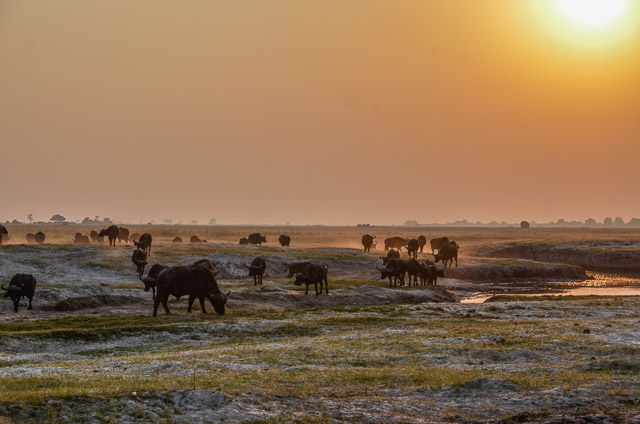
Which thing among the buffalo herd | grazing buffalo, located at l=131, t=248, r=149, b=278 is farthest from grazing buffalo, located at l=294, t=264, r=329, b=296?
grazing buffalo, located at l=131, t=248, r=149, b=278

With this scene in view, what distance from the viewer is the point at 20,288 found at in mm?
35219

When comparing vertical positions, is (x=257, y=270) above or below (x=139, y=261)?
below

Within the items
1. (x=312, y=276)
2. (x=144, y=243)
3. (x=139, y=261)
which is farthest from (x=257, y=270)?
(x=144, y=243)

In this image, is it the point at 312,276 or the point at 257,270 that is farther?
the point at 257,270

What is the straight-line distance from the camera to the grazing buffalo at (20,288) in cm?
3491

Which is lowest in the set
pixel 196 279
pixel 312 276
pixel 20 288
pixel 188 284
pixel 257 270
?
pixel 20 288

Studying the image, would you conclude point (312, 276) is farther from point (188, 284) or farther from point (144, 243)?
point (144, 243)

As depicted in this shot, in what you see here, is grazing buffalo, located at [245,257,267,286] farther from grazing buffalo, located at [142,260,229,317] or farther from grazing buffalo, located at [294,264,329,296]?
grazing buffalo, located at [142,260,229,317]

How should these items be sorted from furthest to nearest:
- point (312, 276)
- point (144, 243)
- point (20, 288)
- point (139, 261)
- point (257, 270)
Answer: point (144, 243)
point (139, 261)
point (257, 270)
point (312, 276)
point (20, 288)

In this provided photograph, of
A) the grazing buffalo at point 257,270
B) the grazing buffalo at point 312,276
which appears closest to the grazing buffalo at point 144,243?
the grazing buffalo at point 257,270

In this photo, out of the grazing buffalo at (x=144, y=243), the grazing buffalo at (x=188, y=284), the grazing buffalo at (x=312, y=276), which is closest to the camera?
the grazing buffalo at (x=188, y=284)

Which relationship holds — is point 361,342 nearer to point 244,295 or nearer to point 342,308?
point 342,308

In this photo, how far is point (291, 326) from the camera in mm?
29328

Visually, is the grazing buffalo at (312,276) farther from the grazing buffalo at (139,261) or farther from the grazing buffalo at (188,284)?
the grazing buffalo at (139,261)
